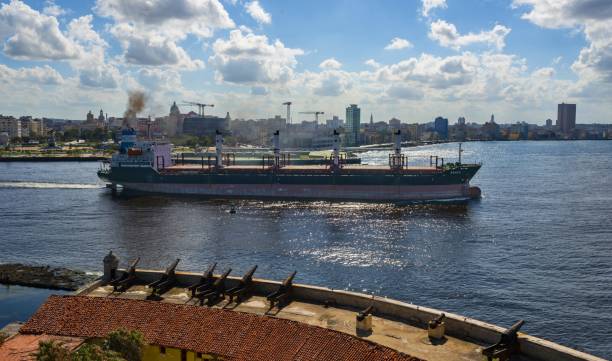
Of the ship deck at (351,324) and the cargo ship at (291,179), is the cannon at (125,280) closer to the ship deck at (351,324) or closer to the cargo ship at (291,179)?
the ship deck at (351,324)

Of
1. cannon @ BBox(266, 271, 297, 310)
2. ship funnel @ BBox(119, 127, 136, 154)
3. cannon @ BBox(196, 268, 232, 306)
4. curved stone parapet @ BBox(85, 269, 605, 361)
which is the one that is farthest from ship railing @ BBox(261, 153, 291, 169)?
cannon @ BBox(266, 271, 297, 310)

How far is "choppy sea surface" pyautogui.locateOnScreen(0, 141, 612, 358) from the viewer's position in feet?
146

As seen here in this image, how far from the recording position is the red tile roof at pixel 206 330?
21.4 m

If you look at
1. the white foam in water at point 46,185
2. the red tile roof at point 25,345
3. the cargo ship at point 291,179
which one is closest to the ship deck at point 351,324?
the red tile roof at point 25,345

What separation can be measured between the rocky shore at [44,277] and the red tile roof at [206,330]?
2477 cm

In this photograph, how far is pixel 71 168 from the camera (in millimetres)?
177875

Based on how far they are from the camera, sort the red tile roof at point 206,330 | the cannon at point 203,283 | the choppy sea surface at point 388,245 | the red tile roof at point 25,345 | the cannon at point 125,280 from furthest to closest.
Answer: the choppy sea surface at point 388,245
the cannon at point 125,280
the cannon at point 203,283
the red tile roof at point 25,345
the red tile roof at point 206,330

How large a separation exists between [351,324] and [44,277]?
1462 inches

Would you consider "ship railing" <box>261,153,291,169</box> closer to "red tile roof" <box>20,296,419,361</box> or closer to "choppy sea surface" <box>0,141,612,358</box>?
"choppy sea surface" <box>0,141,612,358</box>

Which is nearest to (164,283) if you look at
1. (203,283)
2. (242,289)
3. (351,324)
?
(203,283)

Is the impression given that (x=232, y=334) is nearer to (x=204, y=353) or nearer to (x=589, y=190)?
(x=204, y=353)

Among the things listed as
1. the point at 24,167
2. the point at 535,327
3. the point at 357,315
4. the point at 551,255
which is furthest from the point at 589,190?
the point at 24,167

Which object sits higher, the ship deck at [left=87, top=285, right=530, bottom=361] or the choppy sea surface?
the ship deck at [left=87, top=285, right=530, bottom=361]

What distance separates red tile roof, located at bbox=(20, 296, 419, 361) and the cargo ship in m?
77.0
